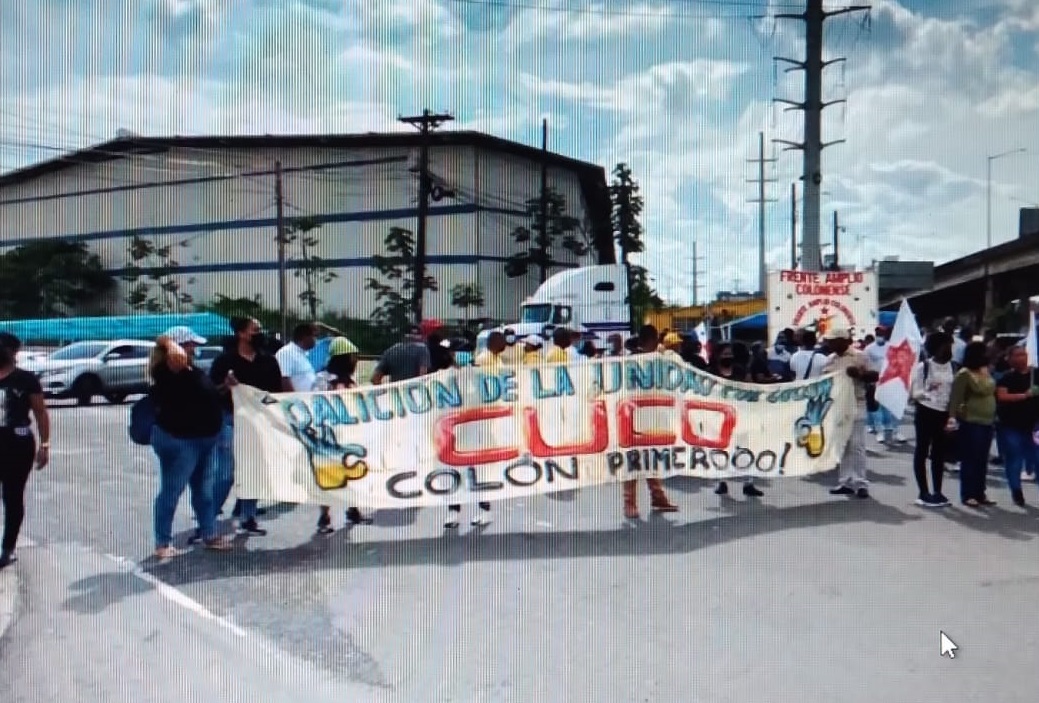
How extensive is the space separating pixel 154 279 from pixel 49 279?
5.17 metres

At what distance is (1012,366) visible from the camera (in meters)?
8.55

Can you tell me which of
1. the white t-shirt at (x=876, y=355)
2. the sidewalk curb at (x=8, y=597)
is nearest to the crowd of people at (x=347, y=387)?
the sidewalk curb at (x=8, y=597)

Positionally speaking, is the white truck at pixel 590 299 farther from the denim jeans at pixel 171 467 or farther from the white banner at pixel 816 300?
the denim jeans at pixel 171 467

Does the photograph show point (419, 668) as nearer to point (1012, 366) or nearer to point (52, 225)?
point (1012, 366)

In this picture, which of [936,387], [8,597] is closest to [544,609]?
[8,597]

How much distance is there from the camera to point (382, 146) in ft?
133

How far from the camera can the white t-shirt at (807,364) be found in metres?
10.7

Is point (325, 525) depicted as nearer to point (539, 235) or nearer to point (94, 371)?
point (94, 371)

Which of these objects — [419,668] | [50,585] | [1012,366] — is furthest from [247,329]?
[1012,366]

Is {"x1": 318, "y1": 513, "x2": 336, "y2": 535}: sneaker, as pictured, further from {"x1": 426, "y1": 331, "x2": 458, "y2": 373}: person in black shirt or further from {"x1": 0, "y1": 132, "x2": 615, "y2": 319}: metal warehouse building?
{"x1": 0, "y1": 132, "x2": 615, "y2": 319}: metal warehouse building

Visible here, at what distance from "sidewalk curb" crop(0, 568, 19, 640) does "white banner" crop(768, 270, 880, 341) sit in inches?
478

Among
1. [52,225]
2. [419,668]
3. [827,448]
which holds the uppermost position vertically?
[52,225]

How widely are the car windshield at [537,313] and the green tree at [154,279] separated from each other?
22817mm

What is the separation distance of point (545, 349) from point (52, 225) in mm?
47405
